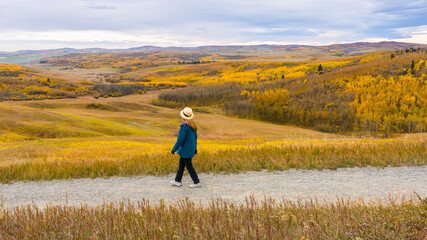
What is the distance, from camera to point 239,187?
937 centimetres

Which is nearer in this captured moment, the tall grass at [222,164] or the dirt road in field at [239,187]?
the dirt road in field at [239,187]

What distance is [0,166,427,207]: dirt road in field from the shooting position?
337 inches

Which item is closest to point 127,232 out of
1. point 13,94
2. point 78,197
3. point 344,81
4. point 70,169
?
point 78,197

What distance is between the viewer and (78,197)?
350 inches

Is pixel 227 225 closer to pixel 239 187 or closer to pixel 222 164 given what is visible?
pixel 239 187

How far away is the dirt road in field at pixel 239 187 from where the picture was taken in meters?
8.55

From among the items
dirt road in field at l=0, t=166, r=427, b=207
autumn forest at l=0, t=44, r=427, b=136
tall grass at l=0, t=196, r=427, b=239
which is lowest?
autumn forest at l=0, t=44, r=427, b=136

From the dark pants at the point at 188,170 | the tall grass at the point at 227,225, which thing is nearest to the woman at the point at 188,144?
the dark pants at the point at 188,170

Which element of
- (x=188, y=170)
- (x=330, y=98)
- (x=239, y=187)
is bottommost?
(x=330, y=98)

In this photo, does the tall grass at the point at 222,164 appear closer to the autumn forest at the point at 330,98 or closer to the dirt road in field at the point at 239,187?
the dirt road in field at the point at 239,187

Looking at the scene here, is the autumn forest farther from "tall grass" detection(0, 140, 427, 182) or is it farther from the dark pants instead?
the dark pants

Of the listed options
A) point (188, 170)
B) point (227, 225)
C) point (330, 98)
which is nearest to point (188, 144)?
point (188, 170)

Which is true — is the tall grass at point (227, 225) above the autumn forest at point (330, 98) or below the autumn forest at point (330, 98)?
above

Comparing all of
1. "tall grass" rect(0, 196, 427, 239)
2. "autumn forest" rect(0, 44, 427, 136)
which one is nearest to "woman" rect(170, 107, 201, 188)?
"tall grass" rect(0, 196, 427, 239)
